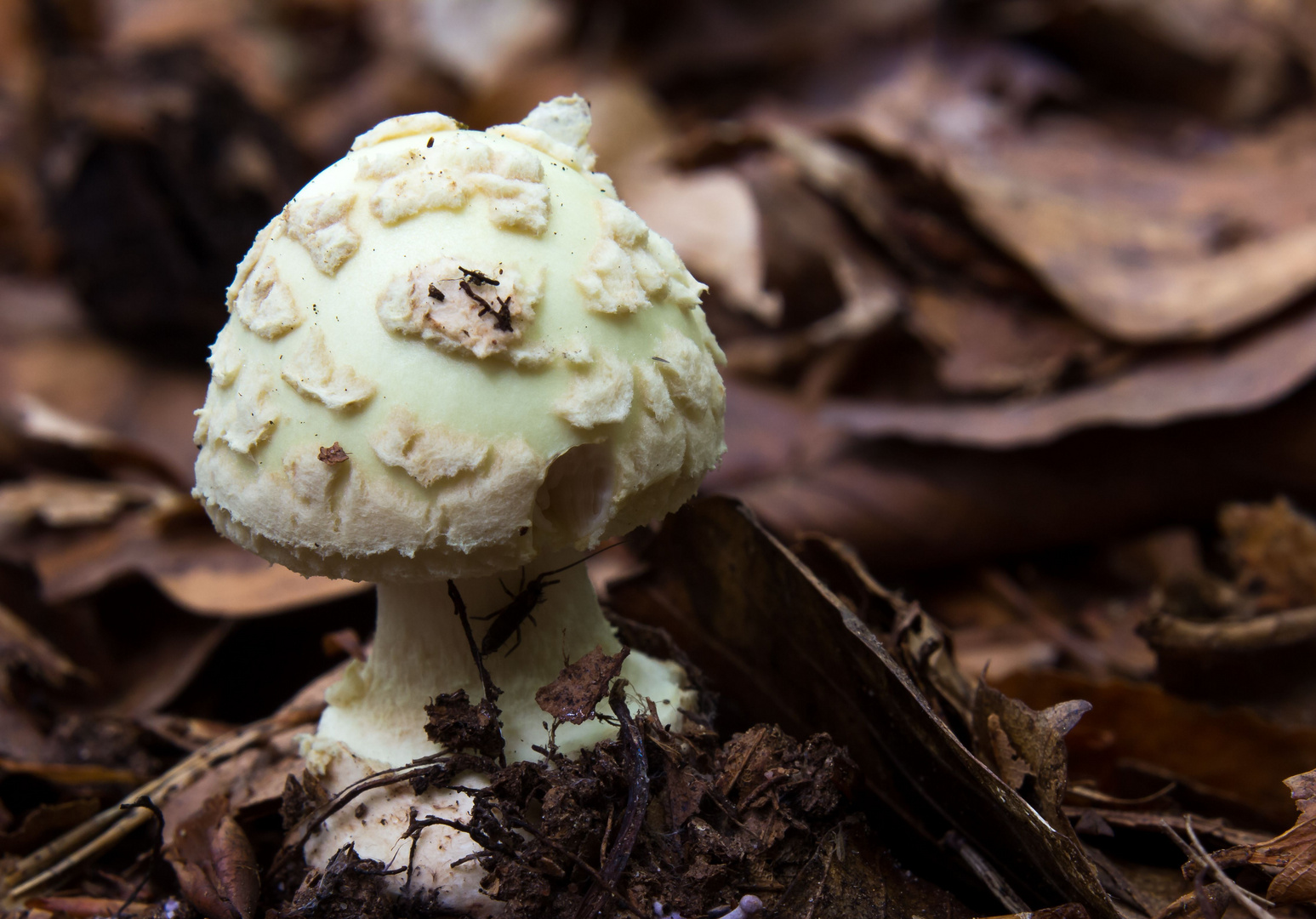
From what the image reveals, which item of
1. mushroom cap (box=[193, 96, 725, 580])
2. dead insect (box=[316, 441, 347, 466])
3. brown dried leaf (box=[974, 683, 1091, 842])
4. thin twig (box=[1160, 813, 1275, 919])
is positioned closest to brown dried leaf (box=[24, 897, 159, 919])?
mushroom cap (box=[193, 96, 725, 580])

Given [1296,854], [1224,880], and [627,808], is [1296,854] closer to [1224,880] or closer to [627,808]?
[1224,880]

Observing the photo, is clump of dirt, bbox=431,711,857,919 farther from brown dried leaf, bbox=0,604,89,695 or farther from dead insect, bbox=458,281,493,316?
brown dried leaf, bbox=0,604,89,695

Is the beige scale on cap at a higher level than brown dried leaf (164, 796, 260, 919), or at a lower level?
higher

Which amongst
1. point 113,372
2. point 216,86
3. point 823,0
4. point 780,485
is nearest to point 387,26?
point 823,0

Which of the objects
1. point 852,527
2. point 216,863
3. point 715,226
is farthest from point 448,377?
point 715,226

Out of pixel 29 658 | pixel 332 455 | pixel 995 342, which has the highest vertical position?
pixel 332 455

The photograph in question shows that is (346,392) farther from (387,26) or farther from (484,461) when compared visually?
(387,26)
